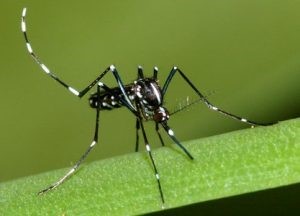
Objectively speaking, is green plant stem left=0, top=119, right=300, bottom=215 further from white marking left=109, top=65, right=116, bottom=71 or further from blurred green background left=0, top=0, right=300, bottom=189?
white marking left=109, top=65, right=116, bottom=71

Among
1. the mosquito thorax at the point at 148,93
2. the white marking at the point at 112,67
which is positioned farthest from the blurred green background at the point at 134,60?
the mosquito thorax at the point at 148,93

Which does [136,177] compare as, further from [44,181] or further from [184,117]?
[184,117]

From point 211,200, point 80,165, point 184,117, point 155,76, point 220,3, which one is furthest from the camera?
point 155,76

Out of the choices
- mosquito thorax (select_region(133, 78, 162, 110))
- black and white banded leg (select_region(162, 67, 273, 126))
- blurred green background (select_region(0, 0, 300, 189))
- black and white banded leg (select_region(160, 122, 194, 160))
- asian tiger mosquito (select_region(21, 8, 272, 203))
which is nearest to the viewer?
black and white banded leg (select_region(160, 122, 194, 160))

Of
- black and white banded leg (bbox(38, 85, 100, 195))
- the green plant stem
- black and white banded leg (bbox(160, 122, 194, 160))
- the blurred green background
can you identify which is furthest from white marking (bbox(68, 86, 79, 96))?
the green plant stem

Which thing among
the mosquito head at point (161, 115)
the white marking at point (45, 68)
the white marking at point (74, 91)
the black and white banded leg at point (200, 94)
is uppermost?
the white marking at point (45, 68)

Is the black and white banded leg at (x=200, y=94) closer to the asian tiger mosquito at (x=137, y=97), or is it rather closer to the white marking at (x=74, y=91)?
the asian tiger mosquito at (x=137, y=97)

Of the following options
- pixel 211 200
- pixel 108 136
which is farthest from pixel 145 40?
pixel 211 200
